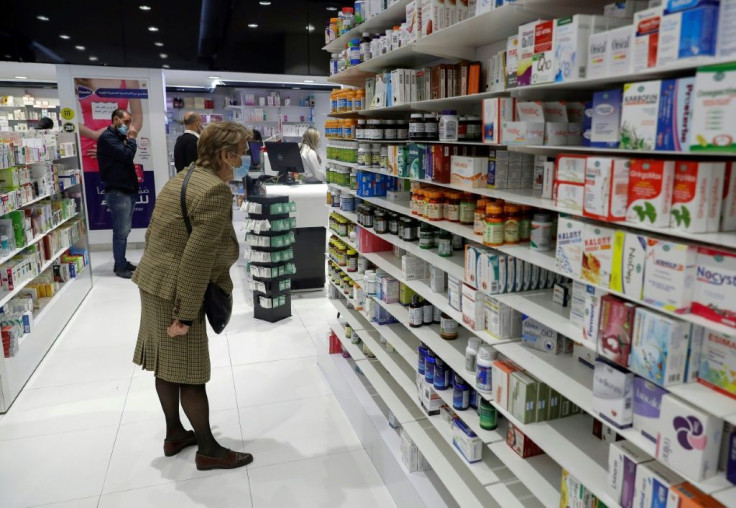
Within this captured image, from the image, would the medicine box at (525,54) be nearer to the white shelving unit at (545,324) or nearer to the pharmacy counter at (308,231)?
the white shelving unit at (545,324)

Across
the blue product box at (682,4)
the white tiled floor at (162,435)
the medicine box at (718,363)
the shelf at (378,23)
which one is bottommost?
the white tiled floor at (162,435)

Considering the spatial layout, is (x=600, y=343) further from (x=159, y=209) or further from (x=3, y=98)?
(x=3, y=98)

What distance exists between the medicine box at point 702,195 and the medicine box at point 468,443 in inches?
57.0

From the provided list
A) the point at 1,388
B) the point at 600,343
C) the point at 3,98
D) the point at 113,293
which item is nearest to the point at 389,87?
the point at 600,343

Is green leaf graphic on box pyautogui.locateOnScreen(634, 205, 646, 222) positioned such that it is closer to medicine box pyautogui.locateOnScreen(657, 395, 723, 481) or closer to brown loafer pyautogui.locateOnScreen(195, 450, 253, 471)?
medicine box pyautogui.locateOnScreen(657, 395, 723, 481)

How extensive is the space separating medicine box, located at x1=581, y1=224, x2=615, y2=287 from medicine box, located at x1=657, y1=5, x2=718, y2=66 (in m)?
0.48

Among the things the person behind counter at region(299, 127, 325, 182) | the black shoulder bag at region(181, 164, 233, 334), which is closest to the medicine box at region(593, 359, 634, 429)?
the black shoulder bag at region(181, 164, 233, 334)

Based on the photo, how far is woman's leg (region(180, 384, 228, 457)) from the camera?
3.04m

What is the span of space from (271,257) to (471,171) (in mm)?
3426

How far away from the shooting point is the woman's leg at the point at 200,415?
3043 millimetres

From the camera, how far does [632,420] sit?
1529 millimetres

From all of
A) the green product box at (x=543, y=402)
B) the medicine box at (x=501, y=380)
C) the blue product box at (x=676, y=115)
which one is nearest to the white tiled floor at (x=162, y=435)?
the medicine box at (x=501, y=380)

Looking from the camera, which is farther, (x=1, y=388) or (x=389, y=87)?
(x=1, y=388)

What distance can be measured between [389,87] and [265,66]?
6.14 m
